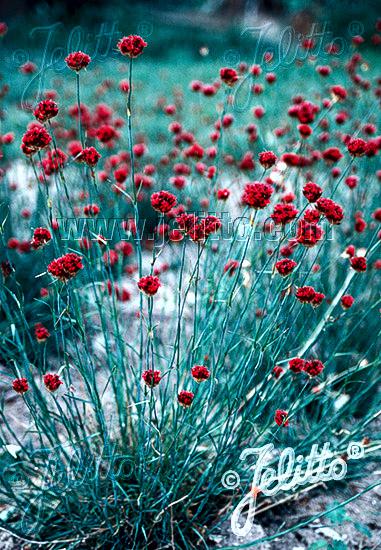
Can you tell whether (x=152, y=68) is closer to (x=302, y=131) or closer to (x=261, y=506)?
(x=302, y=131)

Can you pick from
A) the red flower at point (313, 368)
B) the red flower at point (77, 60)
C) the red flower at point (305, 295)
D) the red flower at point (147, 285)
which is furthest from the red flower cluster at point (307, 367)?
the red flower at point (77, 60)

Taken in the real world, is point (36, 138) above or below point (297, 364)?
above

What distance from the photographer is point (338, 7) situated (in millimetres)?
14570

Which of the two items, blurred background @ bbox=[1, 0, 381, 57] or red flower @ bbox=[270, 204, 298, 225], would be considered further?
blurred background @ bbox=[1, 0, 381, 57]

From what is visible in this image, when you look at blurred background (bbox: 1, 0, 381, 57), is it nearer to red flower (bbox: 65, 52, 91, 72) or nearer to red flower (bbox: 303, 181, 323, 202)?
red flower (bbox: 65, 52, 91, 72)

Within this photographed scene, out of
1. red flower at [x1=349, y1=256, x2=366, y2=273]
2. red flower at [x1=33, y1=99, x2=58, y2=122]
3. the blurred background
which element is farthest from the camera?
the blurred background

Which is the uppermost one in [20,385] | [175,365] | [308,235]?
[308,235]

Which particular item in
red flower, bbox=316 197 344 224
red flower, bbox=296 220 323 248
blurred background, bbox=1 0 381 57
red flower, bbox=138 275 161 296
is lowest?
blurred background, bbox=1 0 381 57

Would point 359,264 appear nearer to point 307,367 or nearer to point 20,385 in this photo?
point 307,367

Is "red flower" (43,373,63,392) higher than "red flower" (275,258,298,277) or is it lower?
lower

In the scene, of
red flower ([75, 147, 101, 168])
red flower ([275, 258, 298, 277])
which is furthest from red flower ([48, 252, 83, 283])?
red flower ([275, 258, 298, 277])

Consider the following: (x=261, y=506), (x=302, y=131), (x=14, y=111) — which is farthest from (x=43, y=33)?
(x=261, y=506)

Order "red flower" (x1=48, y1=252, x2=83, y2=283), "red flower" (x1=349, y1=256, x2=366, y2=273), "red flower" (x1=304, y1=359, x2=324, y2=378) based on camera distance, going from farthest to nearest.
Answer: "red flower" (x1=349, y1=256, x2=366, y2=273)
"red flower" (x1=304, y1=359, x2=324, y2=378)
"red flower" (x1=48, y1=252, x2=83, y2=283)

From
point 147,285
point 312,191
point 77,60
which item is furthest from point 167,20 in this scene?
point 147,285
